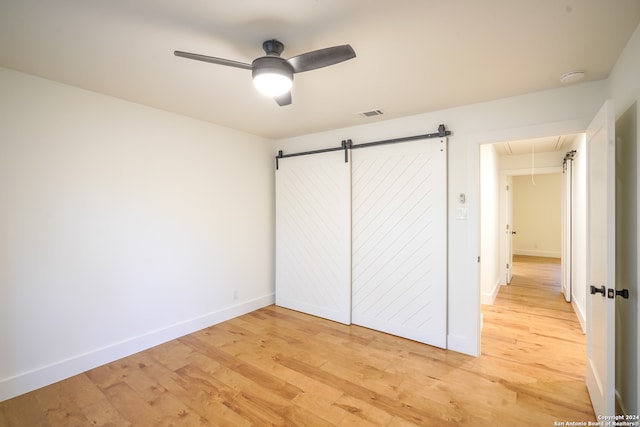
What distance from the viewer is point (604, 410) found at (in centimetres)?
181

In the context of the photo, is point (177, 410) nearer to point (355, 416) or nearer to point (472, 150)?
point (355, 416)

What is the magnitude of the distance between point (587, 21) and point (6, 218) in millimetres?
4196

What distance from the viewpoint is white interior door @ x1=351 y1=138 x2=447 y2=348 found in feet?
10.3

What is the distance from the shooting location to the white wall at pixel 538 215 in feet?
27.8

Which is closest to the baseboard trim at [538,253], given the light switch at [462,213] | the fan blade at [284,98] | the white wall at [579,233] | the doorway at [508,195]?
the doorway at [508,195]

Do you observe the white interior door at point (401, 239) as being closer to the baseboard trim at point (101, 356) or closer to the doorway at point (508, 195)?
the doorway at point (508, 195)

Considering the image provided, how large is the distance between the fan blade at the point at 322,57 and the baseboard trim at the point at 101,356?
3093 millimetres

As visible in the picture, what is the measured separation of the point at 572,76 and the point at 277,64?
7.67ft

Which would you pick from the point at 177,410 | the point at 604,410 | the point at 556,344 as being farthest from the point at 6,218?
the point at 556,344

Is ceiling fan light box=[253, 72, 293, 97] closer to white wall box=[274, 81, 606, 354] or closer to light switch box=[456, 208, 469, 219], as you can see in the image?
white wall box=[274, 81, 606, 354]

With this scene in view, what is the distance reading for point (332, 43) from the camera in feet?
6.18

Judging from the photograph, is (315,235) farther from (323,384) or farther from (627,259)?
(627,259)

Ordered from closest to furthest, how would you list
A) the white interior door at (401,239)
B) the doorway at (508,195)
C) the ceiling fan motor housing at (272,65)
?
the ceiling fan motor housing at (272,65), the white interior door at (401,239), the doorway at (508,195)

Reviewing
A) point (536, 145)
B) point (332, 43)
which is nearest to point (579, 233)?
point (536, 145)
